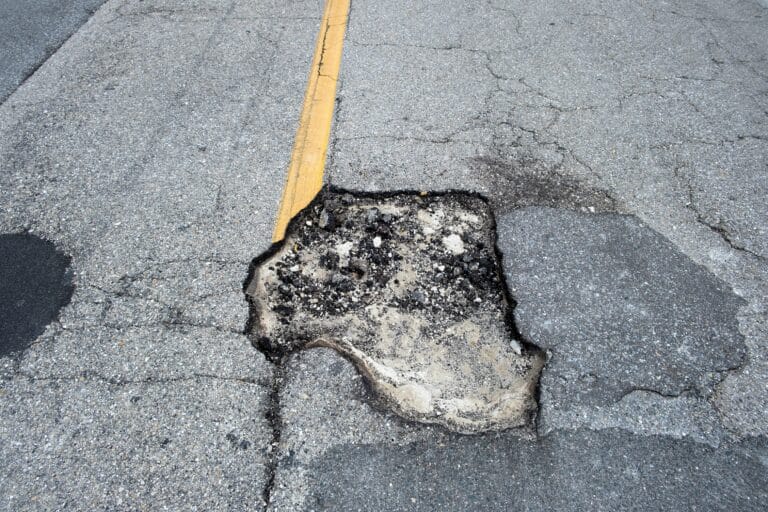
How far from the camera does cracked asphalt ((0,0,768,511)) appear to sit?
2256 millimetres

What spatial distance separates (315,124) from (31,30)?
323 centimetres

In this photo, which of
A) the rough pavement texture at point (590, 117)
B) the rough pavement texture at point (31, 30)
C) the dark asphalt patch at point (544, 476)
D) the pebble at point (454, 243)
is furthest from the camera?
the rough pavement texture at point (31, 30)

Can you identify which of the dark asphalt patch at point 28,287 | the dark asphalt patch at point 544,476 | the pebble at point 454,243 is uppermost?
the pebble at point 454,243

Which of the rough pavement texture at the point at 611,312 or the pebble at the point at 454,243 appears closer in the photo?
the rough pavement texture at the point at 611,312

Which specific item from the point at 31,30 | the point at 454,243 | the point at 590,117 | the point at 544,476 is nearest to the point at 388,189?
the point at 454,243

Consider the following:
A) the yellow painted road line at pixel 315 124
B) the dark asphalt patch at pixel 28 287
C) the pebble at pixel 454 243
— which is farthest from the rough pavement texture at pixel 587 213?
the dark asphalt patch at pixel 28 287

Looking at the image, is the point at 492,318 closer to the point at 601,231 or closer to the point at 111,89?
the point at 601,231

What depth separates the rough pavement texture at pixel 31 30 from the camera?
461cm

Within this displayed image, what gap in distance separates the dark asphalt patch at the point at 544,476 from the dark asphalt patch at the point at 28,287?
161 cm

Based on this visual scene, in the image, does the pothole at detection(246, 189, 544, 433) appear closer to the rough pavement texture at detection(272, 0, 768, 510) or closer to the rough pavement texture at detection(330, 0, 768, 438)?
the rough pavement texture at detection(272, 0, 768, 510)

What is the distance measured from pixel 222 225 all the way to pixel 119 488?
155 centimetres

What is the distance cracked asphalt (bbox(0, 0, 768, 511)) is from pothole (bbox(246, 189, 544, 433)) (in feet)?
0.33

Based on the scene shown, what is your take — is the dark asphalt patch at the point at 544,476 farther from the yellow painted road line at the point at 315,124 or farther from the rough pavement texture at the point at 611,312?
the yellow painted road line at the point at 315,124

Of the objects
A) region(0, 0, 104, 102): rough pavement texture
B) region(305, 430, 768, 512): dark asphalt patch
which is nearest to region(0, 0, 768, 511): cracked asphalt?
region(305, 430, 768, 512): dark asphalt patch
